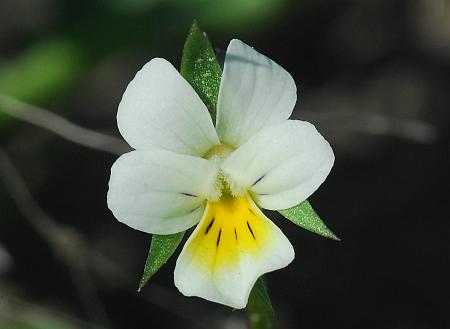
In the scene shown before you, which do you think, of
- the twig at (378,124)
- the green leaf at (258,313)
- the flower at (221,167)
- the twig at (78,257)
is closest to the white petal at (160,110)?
the flower at (221,167)

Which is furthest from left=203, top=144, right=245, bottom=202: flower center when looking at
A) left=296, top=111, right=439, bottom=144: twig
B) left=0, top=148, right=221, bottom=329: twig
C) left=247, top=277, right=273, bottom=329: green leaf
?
left=0, top=148, right=221, bottom=329: twig

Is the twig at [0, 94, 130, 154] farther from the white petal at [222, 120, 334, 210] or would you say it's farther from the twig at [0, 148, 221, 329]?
the white petal at [222, 120, 334, 210]

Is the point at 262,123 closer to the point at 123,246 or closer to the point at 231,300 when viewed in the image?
the point at 231,300

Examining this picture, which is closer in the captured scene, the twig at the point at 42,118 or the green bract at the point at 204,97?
→ the green bract at the point at 204,97

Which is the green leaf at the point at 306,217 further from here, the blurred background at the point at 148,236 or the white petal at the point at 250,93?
the blurred background at the point at 148,236

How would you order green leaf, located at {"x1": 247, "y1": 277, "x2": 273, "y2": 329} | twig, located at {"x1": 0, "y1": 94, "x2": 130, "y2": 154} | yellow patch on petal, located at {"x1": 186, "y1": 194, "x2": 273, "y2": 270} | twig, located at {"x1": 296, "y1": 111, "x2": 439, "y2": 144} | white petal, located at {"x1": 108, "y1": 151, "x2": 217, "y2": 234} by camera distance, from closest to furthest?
white petal, located at {"x1": 108, "y1": 151, "x2": 217, "y2": 234} < yellow patch on petal, located at {"x1": 186, "y1": 194, "x2": 273, "y2": 270} < green leaf, located at {"x1": 247, "y1": 277, "x2": 273, "y2": 329} < twig, located at {"x1": 0, "y1": 94, "x2": 130, "y2": 154} < twig, located at {"x1": 296, "y1": 111, "x2": 439, "y2": 144}

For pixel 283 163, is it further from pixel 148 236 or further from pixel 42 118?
pixel 148 236

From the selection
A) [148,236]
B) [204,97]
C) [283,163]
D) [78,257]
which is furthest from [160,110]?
[148,236]
